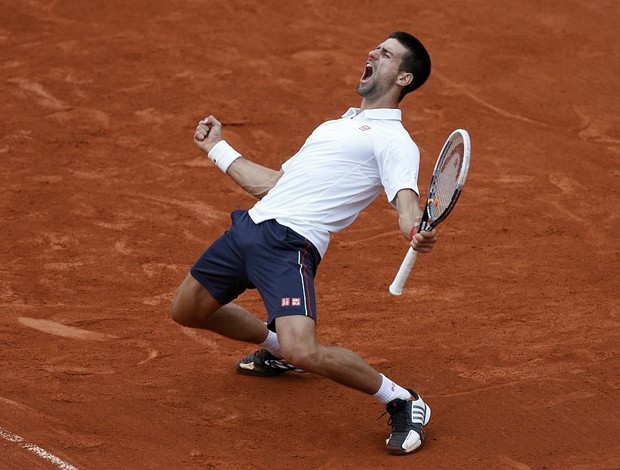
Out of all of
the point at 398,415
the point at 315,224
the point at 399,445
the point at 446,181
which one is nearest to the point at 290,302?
the point at 315,224

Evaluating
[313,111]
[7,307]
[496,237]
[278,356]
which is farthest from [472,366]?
[313,111]

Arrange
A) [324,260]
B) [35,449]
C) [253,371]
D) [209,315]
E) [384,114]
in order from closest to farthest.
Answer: [35,449] < [384,114] < [209,315] < [253,371] < [324,260]

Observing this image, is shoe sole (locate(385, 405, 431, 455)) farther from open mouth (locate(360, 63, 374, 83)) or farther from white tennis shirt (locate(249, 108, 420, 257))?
open mouth (locate(360, 63, 374, 83))

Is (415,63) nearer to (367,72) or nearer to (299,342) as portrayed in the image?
(367,72)

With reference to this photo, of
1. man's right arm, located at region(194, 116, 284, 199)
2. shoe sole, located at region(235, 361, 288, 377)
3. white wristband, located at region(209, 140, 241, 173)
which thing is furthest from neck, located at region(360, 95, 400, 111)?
shoe sole, located at region(235, 361, 288, 377)

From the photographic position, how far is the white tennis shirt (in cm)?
629

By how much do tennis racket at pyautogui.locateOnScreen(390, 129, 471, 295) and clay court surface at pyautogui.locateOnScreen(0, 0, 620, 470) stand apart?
1.07m

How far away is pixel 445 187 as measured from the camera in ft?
19.7

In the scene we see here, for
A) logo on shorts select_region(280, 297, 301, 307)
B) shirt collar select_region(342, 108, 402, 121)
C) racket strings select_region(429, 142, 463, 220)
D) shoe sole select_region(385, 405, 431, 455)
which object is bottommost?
shoe sole select_region(385, 405, 431, 455)

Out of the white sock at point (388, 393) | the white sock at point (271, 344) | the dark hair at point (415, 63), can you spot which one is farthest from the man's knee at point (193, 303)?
the dark hair at point (415, 63)

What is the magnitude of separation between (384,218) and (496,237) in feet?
3.42

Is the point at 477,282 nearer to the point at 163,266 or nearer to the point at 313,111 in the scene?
the point at 163,266

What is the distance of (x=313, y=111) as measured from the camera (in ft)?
38.9

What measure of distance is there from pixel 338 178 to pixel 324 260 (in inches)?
113
